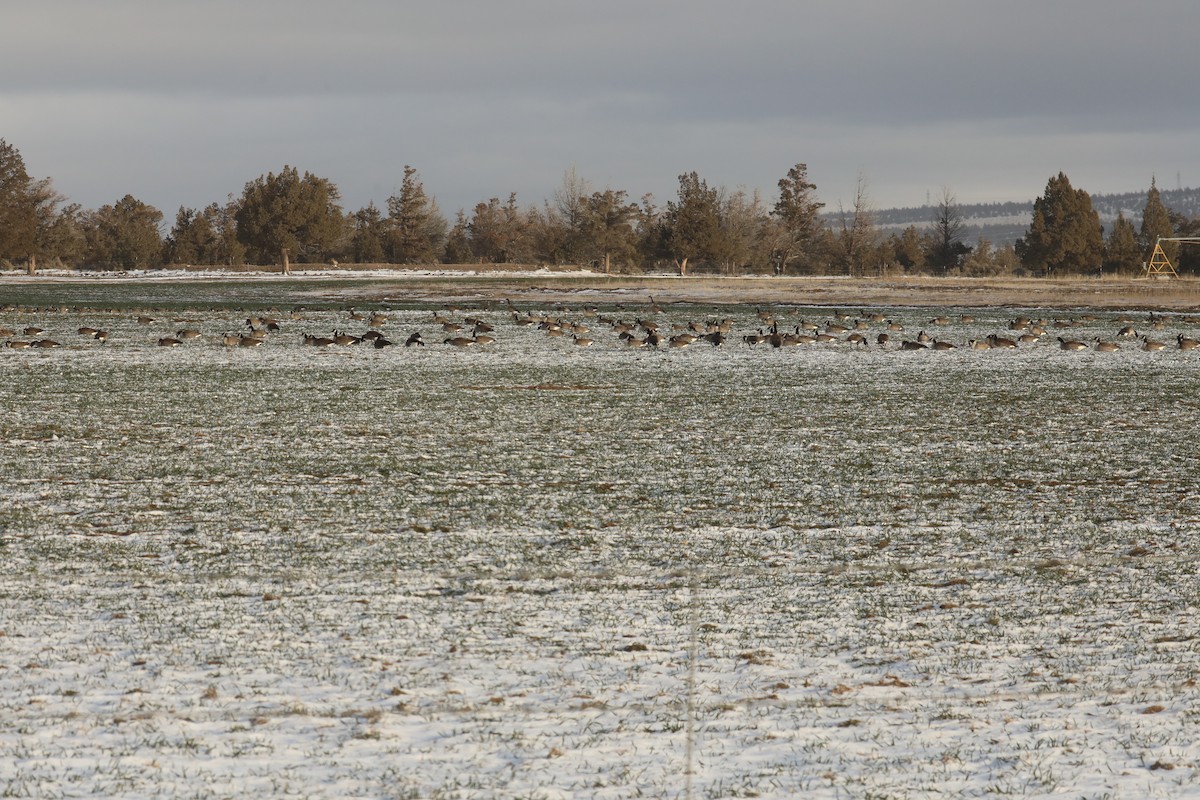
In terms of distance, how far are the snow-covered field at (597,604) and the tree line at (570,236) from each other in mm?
77818

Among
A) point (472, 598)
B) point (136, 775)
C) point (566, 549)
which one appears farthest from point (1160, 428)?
point (136, 775)

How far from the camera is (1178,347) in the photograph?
2920cm

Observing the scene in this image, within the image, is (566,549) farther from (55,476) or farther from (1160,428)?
(1160,428)

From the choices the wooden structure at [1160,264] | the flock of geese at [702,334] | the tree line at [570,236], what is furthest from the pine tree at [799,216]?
the flock of geese at [702,334]

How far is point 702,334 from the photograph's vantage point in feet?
108

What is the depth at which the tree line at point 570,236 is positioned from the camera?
90375 millimetres

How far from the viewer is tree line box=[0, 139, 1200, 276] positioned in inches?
3558

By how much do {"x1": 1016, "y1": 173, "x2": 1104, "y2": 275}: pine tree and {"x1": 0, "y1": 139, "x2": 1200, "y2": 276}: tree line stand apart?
10 cm

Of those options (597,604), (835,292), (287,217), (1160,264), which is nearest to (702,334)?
(597,604)

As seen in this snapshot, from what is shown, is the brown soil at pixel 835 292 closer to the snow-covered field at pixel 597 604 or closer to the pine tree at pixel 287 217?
the pine tree at pixel 287 217

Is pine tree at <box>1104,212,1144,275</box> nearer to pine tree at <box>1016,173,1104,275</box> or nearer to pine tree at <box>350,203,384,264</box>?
pine tree at <box>1016,173,1104,275</box>

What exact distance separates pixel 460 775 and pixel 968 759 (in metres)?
2.08

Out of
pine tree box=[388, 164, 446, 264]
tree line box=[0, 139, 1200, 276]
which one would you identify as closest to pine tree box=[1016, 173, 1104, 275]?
tree line box=[0, 139, 1200, 276]

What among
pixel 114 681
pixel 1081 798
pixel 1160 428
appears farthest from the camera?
pixel 1160 428
